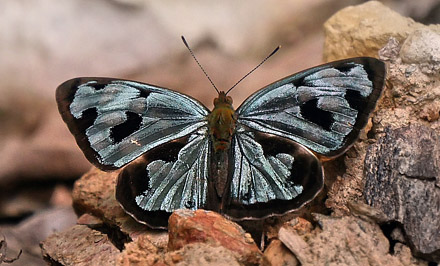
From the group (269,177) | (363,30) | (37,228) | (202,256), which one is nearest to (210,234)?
(202,256)

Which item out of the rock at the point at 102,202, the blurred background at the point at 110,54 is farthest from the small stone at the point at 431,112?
the blurred background at the point at 110,54

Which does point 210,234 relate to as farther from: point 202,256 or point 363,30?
point 363,30

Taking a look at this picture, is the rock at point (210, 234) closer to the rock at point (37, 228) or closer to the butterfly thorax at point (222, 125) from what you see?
the butterfly thorax at point (222, 125)

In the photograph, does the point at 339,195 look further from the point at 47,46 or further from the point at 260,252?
the point at 47,46

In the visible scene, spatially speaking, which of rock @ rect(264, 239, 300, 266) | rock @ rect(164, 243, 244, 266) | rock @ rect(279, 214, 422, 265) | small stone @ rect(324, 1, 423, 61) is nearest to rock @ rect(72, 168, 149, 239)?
rock @ rect(164, 243, 244, 266)

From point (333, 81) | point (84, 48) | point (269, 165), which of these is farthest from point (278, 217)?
point (84, 48)

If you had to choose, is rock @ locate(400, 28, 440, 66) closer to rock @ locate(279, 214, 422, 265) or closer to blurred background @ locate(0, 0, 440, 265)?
rock @ locate(279, 214, 422, 265)
